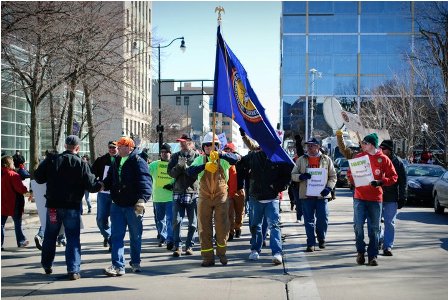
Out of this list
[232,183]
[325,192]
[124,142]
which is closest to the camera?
[124,142]

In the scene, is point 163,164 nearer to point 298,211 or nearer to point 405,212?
point 298,211

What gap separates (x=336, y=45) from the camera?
7831cm

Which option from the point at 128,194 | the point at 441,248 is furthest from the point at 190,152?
the point at 441,248

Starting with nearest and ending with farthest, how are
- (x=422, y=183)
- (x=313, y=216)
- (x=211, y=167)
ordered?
(x=211, y=167) < (x=313, y=216) < (x=422, y=183)

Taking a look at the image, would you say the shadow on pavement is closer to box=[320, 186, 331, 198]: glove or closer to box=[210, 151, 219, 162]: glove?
box=[320, 186, 331, 198]: glove

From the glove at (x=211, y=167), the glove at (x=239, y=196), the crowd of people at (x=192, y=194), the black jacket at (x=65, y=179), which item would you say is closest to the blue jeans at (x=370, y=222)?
the crowd of people at (x=192, y=194)

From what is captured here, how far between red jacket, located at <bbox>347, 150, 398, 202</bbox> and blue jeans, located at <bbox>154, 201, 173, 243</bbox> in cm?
338

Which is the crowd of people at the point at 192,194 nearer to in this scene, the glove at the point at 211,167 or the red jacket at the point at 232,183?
the glove at the point at 211,167

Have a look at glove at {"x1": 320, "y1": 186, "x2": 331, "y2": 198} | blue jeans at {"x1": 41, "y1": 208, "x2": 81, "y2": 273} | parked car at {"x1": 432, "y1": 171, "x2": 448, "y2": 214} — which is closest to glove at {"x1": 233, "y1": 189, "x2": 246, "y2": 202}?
glove at {"x1": 320, "y1": 186, "x2": 331, "y2": 198}

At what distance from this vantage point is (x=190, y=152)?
9.99m

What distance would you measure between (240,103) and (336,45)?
2819 inches

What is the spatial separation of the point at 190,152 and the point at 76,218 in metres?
2.45

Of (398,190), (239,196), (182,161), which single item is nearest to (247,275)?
(182,161)

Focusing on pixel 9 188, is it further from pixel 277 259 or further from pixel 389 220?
pixel 389 220
